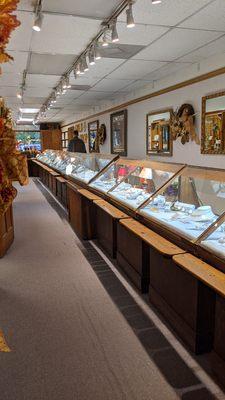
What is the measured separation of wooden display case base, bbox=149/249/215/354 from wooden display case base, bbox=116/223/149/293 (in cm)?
38

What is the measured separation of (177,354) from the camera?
250 centimetres

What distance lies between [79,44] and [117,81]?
9.08ft

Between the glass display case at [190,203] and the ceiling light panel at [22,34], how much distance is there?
7.76 feet

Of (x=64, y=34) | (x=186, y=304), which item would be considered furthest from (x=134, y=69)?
(x=186, y=304)

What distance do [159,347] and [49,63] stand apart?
494cm

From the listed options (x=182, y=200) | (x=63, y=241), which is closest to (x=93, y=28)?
(x=182, y=200)

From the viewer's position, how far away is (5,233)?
16.0ft

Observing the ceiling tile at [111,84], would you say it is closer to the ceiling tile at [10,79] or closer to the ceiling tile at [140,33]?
the ceiling tile at [10,79]

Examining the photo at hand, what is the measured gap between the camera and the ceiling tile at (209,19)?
3373mm

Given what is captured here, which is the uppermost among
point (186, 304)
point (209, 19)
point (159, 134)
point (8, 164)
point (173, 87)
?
point (209, 19)

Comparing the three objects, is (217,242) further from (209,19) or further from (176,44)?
(176,44)

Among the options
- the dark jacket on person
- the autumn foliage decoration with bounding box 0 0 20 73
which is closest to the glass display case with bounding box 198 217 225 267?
the autumn foliage decoration with bounding box 0 0 20 73

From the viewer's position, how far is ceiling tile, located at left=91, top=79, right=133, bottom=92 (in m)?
7.37

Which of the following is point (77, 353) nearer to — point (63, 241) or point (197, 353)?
point (197, 353)
